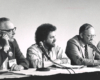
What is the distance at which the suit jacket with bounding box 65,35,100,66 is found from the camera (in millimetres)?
2908

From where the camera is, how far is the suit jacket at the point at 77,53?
2908 millimetres

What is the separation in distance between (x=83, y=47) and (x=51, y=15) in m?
0.83

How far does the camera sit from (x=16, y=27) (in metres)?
2.70

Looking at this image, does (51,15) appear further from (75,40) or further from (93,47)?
(93,47)

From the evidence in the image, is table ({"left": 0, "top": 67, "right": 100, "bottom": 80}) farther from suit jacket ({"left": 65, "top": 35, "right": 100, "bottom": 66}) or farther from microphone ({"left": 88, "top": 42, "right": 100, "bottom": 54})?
microphone ({"left": 88, "top": 42, "right": 100, "bottom": 54})

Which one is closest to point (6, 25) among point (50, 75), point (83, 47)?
point (50, 75)

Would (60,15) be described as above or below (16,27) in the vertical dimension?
above

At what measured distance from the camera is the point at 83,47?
313 centimetres

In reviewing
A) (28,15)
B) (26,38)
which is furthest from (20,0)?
(26,38)

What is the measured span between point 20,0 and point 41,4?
378 millimetres

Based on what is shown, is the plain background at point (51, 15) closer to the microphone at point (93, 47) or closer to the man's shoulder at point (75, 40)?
the man's shoulder at point (75, 40)

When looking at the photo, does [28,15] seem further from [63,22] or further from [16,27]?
[63,22]

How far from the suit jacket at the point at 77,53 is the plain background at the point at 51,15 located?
0.10 m

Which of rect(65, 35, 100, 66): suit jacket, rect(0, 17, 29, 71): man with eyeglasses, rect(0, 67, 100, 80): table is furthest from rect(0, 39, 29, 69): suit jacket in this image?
rect(65, 35, 100, 66): suit jacket
